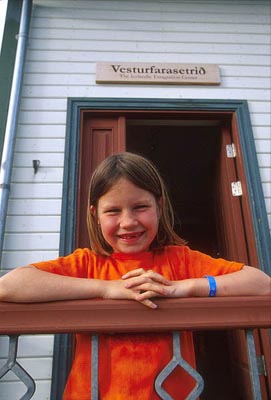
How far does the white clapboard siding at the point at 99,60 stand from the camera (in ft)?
9.28

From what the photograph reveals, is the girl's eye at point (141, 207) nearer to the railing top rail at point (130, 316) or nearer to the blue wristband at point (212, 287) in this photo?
the blue wristband at point (212, 287)

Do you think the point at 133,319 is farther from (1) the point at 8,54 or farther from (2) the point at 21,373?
(1) the point at 8,54

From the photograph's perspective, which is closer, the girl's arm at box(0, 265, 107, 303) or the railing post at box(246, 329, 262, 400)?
the railing post at box(246, 329, 262, 400)

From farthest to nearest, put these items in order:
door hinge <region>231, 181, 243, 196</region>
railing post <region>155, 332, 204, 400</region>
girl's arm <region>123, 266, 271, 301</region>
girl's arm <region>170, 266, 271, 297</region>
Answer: door hinge <region>231, 181, 243, 196</region>
girl's arm <region>170, 266, 271, 297</region>
girl's arm <region>123, 266, 271, 301</region>
railing post <region>155, 332, 204, 400</region>

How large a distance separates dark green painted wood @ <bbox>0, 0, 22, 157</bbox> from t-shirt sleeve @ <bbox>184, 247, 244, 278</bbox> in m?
2.18

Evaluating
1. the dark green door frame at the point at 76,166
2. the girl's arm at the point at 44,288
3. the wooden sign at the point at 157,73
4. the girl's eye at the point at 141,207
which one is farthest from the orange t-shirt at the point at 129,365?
the wooden sign at the point at 157,73

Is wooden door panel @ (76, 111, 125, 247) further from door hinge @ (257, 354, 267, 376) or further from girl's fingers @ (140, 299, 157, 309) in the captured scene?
girl's fingers @ (140, 299, 157, 309)

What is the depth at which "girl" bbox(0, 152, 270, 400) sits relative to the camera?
39.1 inches

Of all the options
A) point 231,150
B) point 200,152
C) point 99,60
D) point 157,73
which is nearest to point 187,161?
point 200,152

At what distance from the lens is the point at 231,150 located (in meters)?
3.27

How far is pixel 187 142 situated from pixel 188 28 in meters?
1.39

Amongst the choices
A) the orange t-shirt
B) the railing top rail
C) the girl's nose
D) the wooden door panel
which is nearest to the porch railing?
the railing top rail

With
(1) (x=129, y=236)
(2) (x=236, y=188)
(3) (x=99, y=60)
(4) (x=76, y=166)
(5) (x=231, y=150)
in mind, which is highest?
(3) (x=99, y=60)

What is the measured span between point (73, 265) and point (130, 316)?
1.74ft
